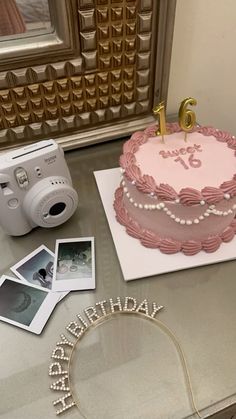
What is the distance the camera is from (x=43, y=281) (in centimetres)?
65

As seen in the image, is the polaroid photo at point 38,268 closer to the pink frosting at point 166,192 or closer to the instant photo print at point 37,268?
the instant photo print at point 37,268

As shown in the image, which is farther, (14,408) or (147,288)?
(147,288)

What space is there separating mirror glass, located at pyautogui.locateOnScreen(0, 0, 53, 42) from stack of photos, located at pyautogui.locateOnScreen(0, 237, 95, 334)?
396mm

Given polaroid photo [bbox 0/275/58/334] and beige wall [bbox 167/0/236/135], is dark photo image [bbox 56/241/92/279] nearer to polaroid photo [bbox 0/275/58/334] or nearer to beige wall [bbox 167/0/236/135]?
polaroid photo [bbox 0/275/58/334]

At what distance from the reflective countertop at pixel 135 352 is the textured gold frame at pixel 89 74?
0.92ft

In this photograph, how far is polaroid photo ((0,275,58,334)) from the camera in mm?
602

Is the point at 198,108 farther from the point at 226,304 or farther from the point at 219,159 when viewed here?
the point at 226,304

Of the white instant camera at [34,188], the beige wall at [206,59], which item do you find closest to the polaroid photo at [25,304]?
the white instant camera at [34,188]

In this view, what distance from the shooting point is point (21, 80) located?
74cm

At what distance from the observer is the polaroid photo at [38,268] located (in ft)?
2.14

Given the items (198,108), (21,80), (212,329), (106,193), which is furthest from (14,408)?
(198,108)

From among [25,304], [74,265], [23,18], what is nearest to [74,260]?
[74,265]

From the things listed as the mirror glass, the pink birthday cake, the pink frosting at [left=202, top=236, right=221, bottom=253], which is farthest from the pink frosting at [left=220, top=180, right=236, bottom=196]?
the mirror glass

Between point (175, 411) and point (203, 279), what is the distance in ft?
0.74
